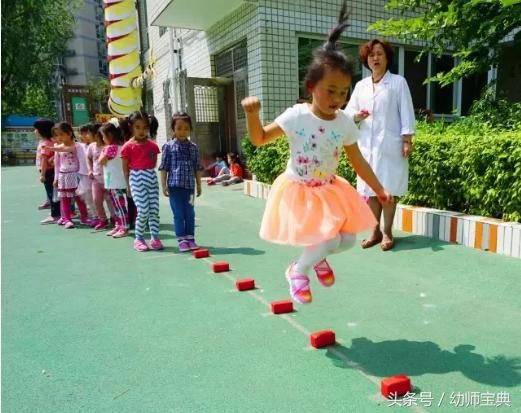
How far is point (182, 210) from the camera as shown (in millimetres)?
4957

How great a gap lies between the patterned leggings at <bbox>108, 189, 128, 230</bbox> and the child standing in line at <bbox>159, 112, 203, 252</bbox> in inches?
45.2

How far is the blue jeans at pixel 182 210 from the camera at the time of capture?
4914 millimetres

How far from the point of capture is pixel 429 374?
2268mm

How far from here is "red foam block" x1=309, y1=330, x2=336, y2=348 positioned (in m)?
2.56

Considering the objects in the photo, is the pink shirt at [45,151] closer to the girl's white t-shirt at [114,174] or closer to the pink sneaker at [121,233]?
the girl's white t-shirt at [114,174]

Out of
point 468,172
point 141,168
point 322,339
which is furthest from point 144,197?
point 468,172

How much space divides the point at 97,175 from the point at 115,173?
27.2 inches

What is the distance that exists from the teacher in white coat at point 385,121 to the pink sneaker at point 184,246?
6.41ft

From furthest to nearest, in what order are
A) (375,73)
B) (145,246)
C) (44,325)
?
(145,246) < (375,73) < (44,325)

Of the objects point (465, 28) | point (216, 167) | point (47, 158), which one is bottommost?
point (216, 167)

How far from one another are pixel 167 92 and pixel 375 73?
1041cm

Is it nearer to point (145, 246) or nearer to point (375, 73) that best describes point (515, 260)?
point (375, 73)

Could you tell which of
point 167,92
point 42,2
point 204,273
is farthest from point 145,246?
point 42,2

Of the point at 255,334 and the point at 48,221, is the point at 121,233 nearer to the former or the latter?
the point at 48,221
